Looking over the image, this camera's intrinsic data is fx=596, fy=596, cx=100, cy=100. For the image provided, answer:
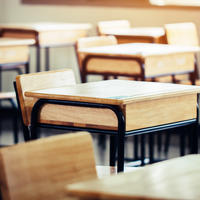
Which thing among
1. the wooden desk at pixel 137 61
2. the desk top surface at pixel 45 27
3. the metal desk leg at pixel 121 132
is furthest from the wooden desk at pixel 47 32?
the metal desk leg at pixel 121 132

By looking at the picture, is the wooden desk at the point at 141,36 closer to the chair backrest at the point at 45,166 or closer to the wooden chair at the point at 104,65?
the wooden chair at the point at 104,65

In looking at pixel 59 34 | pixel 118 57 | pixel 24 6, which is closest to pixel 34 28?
pixel 59 34

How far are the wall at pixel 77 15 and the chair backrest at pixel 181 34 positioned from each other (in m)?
0.75

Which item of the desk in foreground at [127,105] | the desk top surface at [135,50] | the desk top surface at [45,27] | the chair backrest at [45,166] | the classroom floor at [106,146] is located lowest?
the classroom floor at [106,146]

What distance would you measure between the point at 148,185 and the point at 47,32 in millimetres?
5175

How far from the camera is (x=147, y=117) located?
259cm

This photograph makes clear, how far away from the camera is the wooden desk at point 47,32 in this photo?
20.5 feet

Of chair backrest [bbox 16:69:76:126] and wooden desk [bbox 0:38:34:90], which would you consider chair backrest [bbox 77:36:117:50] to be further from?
chair backrest [bbox 16:69:76:126]

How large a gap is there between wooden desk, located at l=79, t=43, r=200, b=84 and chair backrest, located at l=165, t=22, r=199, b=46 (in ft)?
1.93

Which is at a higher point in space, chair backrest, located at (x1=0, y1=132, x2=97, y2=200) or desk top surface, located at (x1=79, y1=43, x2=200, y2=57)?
chair backrest, located at (x1=0, y1=132, x2=97, y2=200)

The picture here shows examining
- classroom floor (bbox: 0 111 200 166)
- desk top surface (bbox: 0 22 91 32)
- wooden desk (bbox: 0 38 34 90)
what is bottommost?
classroom floor (bbox: 0 111 200 166)

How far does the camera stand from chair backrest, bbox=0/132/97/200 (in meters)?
1.41

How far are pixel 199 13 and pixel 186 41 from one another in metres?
0.90

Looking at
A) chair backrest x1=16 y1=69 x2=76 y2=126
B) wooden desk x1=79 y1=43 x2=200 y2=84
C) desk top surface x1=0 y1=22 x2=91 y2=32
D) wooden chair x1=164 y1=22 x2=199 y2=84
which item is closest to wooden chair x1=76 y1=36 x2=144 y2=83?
wooden desk x1=79 y1=43 x2=200 y2=84
